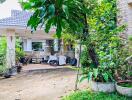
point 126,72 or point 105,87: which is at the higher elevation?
point 126,72

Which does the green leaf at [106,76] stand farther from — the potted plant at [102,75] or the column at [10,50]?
the column at [10,50]

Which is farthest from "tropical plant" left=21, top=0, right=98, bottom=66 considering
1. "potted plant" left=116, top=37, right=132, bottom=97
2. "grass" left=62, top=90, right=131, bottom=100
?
"potted plant" left=116, top=37, right=132, bottom=97

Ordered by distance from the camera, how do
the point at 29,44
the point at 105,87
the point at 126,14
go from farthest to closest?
the point at 29,44 → the point at 126,14 → the point at 105,87

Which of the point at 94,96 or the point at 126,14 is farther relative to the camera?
the point at 126,14

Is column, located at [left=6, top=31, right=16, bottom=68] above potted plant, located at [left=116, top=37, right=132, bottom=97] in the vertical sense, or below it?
above

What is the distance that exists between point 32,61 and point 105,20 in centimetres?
1376

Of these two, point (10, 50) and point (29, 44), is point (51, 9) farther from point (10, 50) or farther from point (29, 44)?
point (29, 44)

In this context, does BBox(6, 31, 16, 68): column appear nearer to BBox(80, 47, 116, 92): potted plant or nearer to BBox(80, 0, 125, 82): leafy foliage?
BBox(80, 0, 125, 82): leafy foliage

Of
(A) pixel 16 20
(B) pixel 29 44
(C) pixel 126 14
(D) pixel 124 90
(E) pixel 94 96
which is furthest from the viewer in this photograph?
(B) pixel 29 44

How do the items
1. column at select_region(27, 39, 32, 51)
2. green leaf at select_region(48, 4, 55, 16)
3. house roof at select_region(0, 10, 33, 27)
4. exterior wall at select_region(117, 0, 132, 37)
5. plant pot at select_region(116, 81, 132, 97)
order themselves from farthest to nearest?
column at select_region(27, 39, 32, 51) < house roof at select_region(0, 10, 33, 27) < exterior wall at select_region(117, 0, 132, 37) < plant pot at select_region(116, 81, 132, 97) < green leaf at select_region(48, 4, 55, 16)

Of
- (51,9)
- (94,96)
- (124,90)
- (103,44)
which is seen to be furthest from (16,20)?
(51,9)

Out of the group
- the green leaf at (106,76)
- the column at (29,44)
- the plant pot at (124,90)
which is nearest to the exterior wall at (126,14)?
the green leaf at (106,76)

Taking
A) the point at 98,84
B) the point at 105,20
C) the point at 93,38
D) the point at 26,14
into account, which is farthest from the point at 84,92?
the point at 26,14

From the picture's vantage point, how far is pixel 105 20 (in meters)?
8.26
